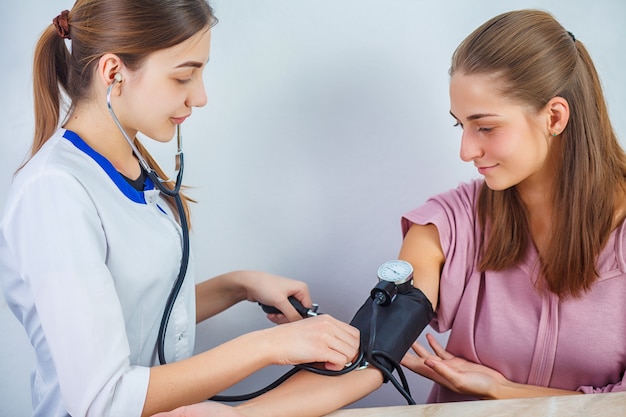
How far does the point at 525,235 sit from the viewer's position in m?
1.52

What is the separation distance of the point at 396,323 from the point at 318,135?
697 millimetres

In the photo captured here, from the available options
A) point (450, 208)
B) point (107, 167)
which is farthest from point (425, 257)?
point (107, 167)

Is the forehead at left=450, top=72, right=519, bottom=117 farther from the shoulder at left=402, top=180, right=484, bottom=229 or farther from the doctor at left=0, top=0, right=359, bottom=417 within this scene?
the doctor at left=0, top=0, right=359, bottom=417

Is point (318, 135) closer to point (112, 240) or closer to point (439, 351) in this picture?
point (439, 351)

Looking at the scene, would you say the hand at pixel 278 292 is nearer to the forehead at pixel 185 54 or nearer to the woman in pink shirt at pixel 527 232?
the woman in pink shirt at pixel 527 232

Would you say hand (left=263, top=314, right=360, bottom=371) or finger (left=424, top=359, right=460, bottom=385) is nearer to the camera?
hand (left=263, top=314, right=360, bottom=371)

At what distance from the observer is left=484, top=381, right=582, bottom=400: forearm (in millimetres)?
1395

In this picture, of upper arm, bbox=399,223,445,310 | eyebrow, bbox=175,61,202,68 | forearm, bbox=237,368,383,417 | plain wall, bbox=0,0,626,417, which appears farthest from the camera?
plain wall, bbox=0,0,626,417

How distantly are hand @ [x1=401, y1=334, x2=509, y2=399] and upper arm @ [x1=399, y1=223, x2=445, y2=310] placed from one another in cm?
11

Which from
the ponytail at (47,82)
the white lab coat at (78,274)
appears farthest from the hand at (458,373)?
the ponytail at (47,82)

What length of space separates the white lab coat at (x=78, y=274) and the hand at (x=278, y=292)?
12.9 inches

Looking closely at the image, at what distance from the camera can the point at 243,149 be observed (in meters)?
1.84

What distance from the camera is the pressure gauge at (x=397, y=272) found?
138 centimetres

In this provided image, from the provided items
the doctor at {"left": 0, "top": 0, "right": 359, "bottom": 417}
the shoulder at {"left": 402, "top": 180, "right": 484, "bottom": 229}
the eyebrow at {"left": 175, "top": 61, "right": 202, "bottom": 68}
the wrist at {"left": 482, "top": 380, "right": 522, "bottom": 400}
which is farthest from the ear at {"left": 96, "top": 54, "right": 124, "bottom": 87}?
the wrist at {"left": 482, "top": 380, "right": 522, "bottom": 400}
